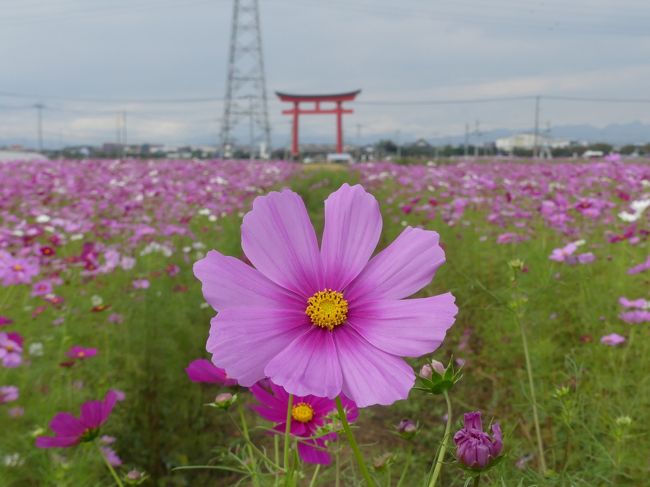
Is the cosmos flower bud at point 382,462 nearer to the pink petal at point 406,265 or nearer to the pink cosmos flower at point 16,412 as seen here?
the pink petal at point 406,265

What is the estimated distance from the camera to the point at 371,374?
1.23 ft

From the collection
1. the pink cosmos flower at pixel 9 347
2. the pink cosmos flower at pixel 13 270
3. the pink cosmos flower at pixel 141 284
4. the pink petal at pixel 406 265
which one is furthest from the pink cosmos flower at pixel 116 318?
the pink petal at pixel 406 265

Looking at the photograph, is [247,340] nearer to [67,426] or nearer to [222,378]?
[222,378]

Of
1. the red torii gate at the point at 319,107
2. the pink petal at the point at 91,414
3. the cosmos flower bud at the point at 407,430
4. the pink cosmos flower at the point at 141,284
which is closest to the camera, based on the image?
the cosmos flower bud at the point at 407,430

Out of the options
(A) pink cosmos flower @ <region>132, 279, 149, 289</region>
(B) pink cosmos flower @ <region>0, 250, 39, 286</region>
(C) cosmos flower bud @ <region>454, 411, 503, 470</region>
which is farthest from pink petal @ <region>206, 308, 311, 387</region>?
A: (A) pink cosmos flower @ <region>132, 279, 149, 289</region>

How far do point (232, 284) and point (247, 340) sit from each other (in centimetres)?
4

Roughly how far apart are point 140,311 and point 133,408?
337 mm

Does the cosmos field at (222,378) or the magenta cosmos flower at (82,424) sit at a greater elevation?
the magenta cosmos flower at (82,424)

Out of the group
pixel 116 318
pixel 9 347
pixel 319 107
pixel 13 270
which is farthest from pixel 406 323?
pixel 319 107

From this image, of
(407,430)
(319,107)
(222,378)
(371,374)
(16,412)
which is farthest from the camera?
(319,107)

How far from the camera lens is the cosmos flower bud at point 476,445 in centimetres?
39

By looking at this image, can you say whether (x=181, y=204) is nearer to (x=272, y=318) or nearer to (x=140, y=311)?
(x=140, y=311)

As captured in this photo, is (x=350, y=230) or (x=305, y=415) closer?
(x=350, y=230)

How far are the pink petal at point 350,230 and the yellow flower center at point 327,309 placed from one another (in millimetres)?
12
